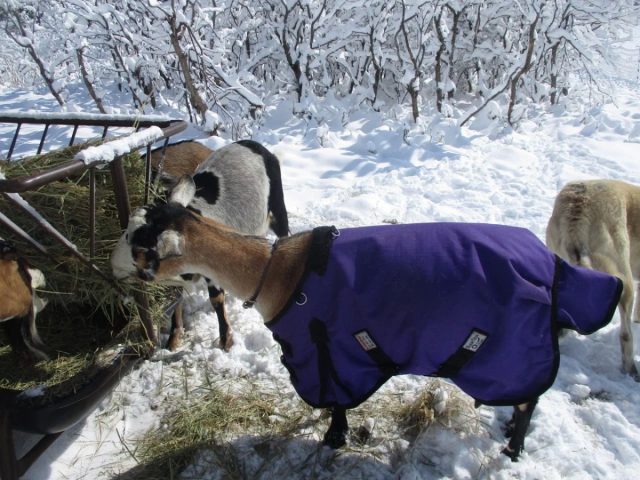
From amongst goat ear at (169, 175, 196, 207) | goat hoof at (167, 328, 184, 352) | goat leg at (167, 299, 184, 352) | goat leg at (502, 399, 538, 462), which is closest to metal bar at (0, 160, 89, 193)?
goat ear at (169, 175, 196, 207)

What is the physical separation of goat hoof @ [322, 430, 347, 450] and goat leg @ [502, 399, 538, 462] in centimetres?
91

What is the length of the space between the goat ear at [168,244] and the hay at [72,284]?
1.95ft

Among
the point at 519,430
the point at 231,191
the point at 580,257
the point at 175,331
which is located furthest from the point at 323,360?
the point at 580,257

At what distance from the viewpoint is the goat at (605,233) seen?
3.05m

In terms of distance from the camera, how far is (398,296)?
6.60 ft

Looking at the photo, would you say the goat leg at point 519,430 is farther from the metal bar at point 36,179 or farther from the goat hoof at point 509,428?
the metal bar at point 36,179

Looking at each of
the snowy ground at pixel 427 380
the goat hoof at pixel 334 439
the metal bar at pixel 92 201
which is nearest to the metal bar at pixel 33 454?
the snowy ground at pixel 427 380

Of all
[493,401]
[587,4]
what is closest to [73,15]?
[493,401]

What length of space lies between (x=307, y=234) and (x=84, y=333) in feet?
5.95

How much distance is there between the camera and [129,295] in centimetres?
272

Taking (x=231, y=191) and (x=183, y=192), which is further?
(x=231, y=191)

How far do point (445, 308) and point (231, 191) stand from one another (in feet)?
7.22

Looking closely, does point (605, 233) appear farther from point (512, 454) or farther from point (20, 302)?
point (20, 302)

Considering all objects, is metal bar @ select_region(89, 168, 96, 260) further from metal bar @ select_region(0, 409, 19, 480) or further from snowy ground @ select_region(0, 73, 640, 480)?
snowy ground @ select_region(0, 73, 640, 480)
